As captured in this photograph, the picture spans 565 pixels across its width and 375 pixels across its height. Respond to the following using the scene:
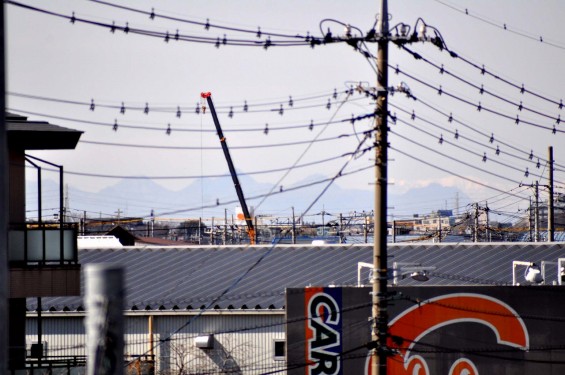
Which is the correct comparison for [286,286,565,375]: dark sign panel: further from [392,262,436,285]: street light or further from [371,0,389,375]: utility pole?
[371,0,389,375]: utility pole

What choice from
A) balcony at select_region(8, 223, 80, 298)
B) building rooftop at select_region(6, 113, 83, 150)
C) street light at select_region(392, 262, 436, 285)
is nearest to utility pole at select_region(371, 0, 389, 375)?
street light at select_region(392, 262, 436, 285)

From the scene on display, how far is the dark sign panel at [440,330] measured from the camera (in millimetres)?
24844

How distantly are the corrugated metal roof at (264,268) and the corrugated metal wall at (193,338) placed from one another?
0.58 metres

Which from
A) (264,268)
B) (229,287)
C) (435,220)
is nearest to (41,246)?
(229,287)

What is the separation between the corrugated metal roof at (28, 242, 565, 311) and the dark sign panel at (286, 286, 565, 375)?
9.95 meters

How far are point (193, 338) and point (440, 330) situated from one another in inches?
504

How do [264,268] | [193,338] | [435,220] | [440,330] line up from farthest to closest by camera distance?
[435,220], [264,268], [193,338], [440,330]

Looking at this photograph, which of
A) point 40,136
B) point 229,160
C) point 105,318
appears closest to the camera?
point 105,318

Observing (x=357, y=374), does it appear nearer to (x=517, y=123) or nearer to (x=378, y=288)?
(x=378, y=288)

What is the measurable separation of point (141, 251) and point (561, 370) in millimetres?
22072

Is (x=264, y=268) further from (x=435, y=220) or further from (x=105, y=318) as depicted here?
(x=435, y=220)

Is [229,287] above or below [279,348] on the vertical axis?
above

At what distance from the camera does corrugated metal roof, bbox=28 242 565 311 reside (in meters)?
Result: 37.2

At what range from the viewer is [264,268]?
4069 centimetres
